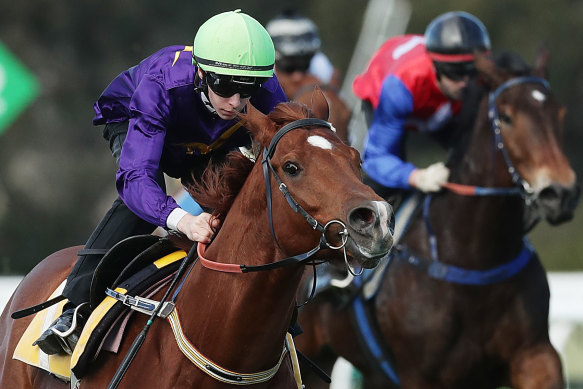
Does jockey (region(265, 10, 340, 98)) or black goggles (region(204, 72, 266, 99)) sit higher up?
black goggles (region(204, 72, 266, 99))

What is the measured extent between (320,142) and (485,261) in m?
3.05

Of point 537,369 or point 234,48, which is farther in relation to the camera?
point 537,369

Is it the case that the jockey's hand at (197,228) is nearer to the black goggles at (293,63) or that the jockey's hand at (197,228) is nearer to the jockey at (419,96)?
the jockey at (419,96)

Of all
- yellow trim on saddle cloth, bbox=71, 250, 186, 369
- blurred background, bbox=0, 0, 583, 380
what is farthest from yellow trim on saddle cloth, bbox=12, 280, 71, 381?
blurred background, bbox=0, 0, 583, 380

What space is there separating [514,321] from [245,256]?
2898 mm

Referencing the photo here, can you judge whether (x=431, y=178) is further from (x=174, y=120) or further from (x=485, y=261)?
(x=174, y=120)

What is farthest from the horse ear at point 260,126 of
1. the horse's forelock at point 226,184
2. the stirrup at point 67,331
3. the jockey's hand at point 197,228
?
the stirrup at point 67,331

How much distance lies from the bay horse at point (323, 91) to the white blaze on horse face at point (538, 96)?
4.13 ft

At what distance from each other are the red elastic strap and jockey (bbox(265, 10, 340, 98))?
5144 millimetres

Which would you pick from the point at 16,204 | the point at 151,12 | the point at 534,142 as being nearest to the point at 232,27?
the point at 534,142

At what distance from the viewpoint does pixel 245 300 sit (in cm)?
394

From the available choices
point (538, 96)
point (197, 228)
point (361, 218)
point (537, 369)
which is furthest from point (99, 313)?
point (538, 96)

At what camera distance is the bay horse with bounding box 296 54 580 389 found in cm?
634

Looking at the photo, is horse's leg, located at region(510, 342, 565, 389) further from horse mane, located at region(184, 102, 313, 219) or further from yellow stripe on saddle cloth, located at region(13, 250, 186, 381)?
horse mane, located at region(184, 102, 313, 219)
